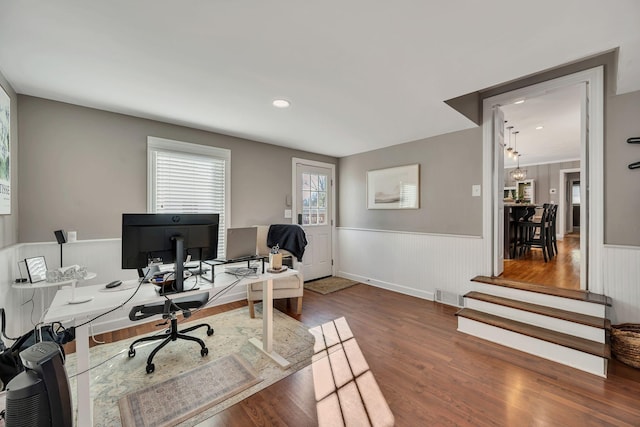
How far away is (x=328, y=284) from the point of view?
4.53 metres

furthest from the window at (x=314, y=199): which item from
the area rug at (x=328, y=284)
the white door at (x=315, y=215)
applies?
the area rug at (x=328, y=284)

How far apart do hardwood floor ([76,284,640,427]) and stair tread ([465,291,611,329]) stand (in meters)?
0.34

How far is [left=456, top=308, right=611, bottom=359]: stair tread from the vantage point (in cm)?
208

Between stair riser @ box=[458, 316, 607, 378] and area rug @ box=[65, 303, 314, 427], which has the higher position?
stair riser @ box=[458, 316, 607, 378]

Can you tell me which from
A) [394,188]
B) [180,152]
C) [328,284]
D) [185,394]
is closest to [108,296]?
[185,394]

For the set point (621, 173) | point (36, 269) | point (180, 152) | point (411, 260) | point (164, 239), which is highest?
point (180, 152)

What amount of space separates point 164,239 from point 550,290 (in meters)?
3.61

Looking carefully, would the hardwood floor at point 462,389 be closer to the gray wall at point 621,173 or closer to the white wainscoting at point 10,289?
the white wainscoting at point 10,289

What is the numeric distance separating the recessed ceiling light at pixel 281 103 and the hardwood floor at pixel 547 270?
11.0 ft

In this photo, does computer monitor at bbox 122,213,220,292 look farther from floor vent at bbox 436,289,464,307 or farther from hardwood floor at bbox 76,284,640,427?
floor vent at bbox 436,289,464,307

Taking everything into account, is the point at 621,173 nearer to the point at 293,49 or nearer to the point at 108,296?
the point at 293,49

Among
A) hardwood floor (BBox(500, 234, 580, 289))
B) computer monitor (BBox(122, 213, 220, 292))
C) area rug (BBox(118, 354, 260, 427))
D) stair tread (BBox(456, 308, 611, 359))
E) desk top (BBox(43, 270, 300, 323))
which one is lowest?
area rug (BBox(118, 354, 260, 427))

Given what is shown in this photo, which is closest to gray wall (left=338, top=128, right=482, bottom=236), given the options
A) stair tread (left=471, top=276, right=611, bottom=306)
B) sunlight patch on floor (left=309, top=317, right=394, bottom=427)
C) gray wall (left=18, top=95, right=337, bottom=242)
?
stair tread (left=471, top=276, right=611, bottom=306)

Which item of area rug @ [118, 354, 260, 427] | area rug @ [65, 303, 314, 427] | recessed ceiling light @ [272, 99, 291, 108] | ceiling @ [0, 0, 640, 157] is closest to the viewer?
ceiling @ [0, 0, 640, 157]
